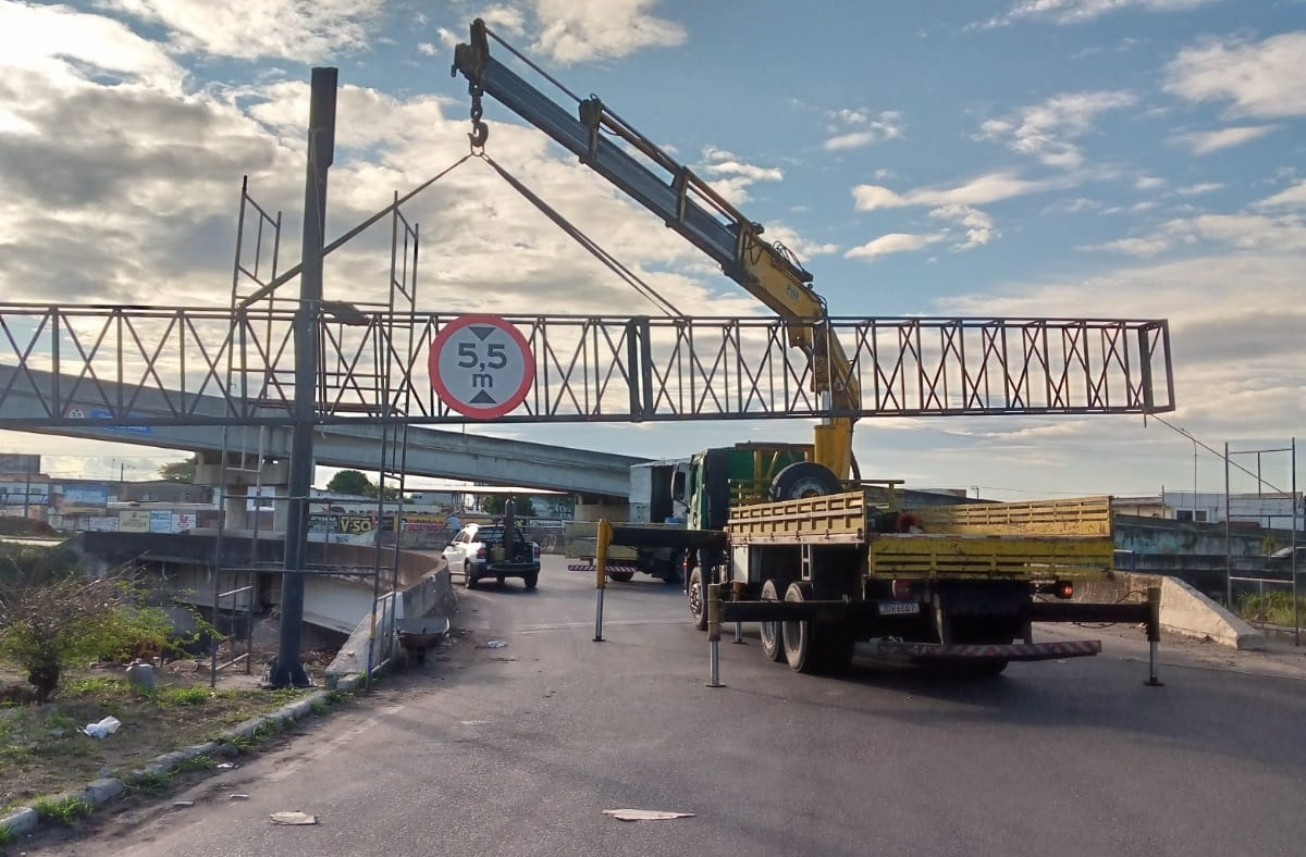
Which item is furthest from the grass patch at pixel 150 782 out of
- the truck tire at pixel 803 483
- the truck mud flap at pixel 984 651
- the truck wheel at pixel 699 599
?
the truck wheel at pixel 699 599

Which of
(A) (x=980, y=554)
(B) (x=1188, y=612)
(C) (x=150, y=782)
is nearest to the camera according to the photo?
(C) (x=150, y=782)

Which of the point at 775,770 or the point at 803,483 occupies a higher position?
the point at 803,483

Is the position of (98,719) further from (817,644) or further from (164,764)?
(817,644)

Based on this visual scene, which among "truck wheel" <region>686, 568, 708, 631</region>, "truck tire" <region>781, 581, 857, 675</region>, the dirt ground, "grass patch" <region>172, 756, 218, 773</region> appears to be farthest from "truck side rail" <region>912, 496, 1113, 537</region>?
"grass patch" <region>172, 756, 218, 773</region>

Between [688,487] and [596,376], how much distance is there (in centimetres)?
538

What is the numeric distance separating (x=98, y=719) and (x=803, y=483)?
32.7 feet

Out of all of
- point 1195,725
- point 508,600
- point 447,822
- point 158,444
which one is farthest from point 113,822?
point 158,444

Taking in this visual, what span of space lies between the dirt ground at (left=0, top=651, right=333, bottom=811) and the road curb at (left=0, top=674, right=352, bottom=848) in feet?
0.45

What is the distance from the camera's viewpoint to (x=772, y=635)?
15.4 m

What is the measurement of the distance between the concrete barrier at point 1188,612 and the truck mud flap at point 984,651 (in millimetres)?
4340

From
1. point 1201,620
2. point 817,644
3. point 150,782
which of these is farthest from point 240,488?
point 150,782

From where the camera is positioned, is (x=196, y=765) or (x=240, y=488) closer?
(x=196, y=765)

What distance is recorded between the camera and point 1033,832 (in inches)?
268

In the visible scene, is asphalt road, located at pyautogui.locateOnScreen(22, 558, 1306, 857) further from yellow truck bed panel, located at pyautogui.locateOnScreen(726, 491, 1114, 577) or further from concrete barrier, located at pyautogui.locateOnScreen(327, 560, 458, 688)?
yellow truck bed panel, located at pyautogui.locateOnScreen(726, 491, 1114, 577)
